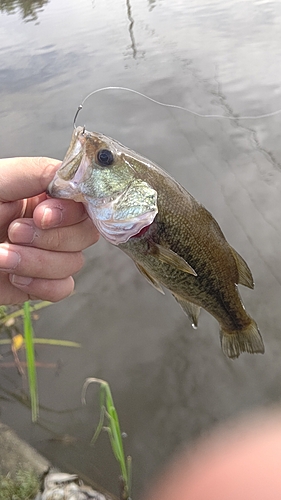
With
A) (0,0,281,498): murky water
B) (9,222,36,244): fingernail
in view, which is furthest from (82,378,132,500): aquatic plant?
(9,222,36,244): fingernail

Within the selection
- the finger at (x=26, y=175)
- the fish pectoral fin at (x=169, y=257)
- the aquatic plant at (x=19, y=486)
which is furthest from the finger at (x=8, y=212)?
the aquatic plant at (x=19, y=486)

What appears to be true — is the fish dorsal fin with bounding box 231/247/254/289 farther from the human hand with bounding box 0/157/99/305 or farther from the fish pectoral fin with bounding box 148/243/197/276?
the human hand with bounding box 0/157/99/305

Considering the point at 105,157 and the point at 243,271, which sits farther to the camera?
the point at 243,271

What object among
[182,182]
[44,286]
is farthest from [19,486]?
[182,182]

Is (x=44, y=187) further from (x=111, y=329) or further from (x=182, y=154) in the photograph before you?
(x=182, y=154)

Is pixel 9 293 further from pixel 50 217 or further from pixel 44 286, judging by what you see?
pixel 50 217
